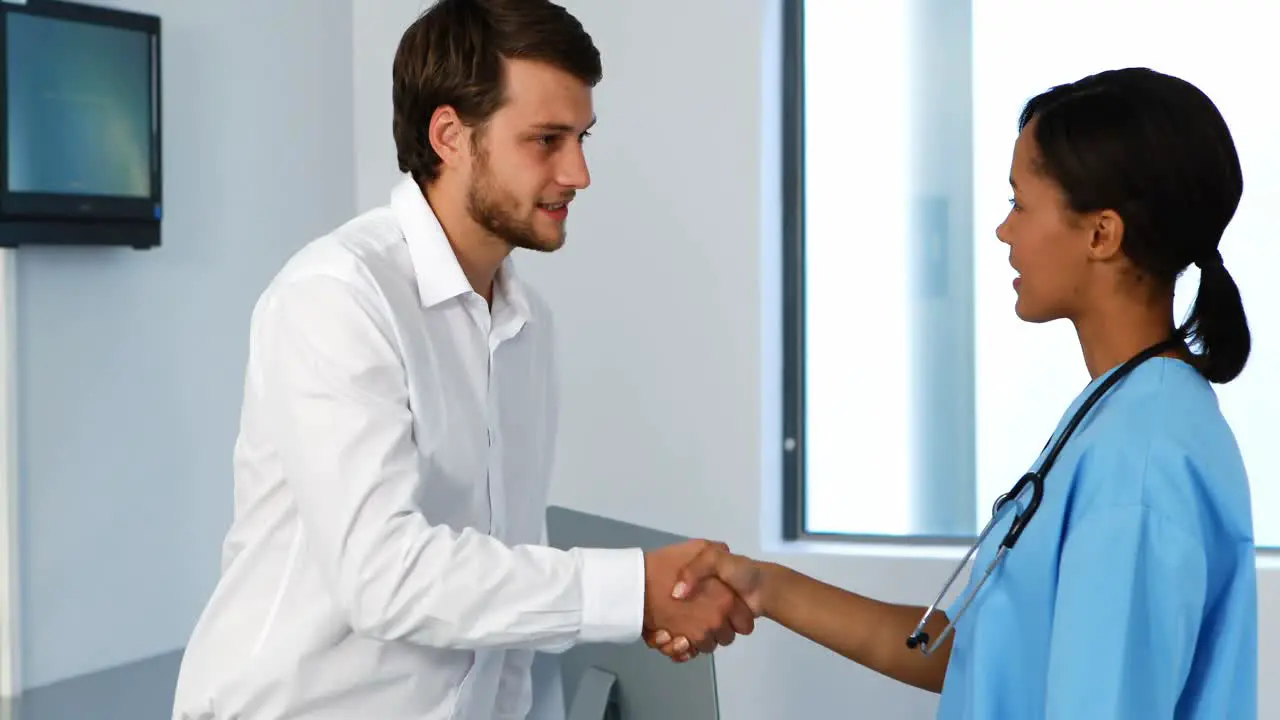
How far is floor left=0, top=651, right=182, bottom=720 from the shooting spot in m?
2.99

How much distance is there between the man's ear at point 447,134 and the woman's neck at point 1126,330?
31.1 inches

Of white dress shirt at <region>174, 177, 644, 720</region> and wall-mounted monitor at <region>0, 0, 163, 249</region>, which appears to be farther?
wall-mounted monitor at <region>0, 0, 163, 249</region>

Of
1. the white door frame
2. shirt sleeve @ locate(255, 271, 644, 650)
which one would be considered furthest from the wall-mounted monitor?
shirt sleeve @ locate(255, 271, 644, 650)

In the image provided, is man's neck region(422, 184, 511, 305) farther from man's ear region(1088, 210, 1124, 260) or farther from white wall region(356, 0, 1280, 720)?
white wall region(356, 0, 1280, 720)

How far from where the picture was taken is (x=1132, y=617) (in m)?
1.24

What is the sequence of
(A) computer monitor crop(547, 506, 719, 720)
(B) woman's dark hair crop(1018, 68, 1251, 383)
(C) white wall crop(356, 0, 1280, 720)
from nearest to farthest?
(B) woman's dark hair crop(1018, 68, 1251, 383) < (A) computer monitor crop(547, 506, 719, 720) < (C) white wall crop(356, 0, 1280, 720)

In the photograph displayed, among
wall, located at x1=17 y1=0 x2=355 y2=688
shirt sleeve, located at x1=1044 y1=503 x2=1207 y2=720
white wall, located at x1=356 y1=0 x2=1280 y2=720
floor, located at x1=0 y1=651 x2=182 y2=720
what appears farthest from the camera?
white wall, located at x1=356 y1=0 x2=1280 y2=720

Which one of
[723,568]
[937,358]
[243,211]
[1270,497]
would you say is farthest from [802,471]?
[723,568]

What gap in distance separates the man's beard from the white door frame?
5.73ft

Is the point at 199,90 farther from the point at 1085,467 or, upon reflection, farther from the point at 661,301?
the point at 1085,467

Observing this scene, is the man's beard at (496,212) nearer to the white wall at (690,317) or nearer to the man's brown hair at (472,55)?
the man's brown hair at (472,55)

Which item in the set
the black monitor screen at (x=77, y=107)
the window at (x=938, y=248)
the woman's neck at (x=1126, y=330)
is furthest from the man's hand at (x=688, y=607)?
the black monitor screen at (x=77, y=107)

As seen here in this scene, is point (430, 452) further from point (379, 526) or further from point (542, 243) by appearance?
point (542, 243)

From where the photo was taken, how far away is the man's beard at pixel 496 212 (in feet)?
5.66
